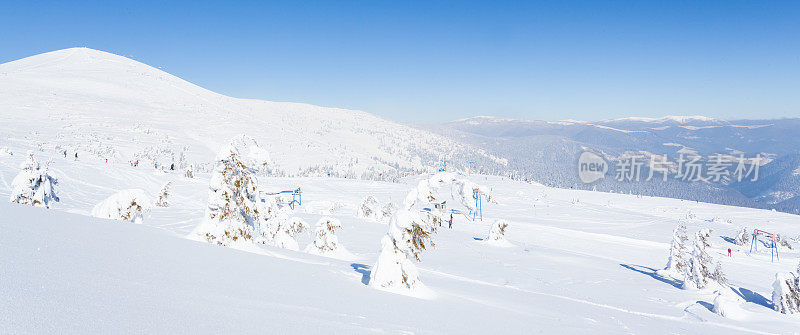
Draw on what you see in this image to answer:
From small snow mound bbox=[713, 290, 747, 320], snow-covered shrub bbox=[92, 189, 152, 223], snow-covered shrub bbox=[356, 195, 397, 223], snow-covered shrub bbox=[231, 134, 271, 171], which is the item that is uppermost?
snow-covered shrub bbox=[231, 134, 271, 171]

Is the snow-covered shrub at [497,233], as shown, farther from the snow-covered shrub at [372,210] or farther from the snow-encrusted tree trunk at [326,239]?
the snow-covered shrub at [372,210]

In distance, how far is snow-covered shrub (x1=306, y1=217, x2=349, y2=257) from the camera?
14741mm

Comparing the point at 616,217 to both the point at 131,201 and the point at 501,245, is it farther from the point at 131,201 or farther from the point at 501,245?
the point at 131,201

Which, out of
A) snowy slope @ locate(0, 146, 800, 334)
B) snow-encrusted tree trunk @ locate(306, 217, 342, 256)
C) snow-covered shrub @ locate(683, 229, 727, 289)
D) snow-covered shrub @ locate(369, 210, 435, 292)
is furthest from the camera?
snow-covered shrub @ locate(683, 229, 727, 289)

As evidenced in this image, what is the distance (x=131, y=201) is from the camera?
39.3 feet

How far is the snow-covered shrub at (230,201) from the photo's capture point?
9.67 meters

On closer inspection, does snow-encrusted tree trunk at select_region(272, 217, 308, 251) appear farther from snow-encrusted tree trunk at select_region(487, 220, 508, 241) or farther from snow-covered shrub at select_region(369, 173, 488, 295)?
snow-encrusted tree trunk at select_region(487, 220, 508, 241)

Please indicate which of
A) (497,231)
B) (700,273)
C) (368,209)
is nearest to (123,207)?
(497,231)

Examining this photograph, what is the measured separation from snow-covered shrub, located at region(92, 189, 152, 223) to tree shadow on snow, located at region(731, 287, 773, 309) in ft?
80.1

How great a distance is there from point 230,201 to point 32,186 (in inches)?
398

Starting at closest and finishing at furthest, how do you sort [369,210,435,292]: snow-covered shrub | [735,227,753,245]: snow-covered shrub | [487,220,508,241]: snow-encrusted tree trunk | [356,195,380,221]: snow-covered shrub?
[369,210,435,292]: snow-covered shrub < [487,220,508,241]: snow-encrusted tree trunk < [356,195,380,221]: snow-covered shrub < [735,227,753,245]: snow-covered shrub

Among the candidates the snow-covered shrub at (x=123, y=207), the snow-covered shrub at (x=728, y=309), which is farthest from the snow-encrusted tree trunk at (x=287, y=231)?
the snow-covered shrub at (x=728, y=309)

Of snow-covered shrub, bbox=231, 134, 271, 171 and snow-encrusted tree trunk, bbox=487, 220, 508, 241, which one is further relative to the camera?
snow-encrusted tree trunk, bbox=487, 220, 508, 241

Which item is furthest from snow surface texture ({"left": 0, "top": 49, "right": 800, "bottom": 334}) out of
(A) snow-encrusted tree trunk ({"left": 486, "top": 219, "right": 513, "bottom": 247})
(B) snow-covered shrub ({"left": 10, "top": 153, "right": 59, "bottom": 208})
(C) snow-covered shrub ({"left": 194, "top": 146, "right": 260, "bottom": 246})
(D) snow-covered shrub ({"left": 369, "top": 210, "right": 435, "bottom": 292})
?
(B) snow-covered shrub ({"left": 10, "top": 153, "right": 59, "bottom": 208})
